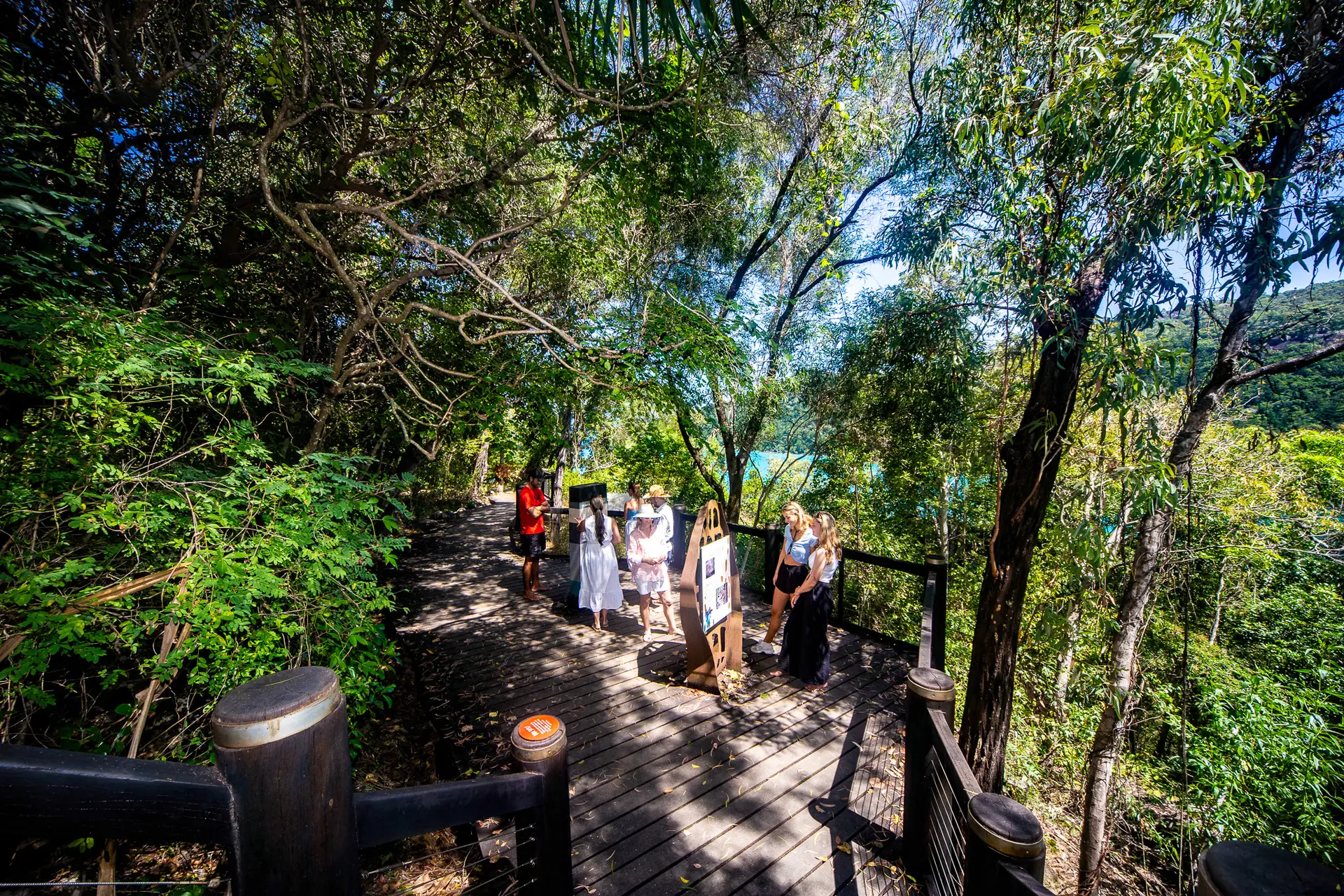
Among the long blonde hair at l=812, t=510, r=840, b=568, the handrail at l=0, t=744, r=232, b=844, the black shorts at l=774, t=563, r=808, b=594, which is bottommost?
the black shorts at l=774, t=563, r=808, b=594

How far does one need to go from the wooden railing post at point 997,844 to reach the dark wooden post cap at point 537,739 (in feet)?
4.57

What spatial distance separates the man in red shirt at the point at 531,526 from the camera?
6.38m

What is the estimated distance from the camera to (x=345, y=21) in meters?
3.87

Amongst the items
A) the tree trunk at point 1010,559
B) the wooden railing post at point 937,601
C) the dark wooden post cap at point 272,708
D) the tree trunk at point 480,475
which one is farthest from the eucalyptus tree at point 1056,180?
the tree trunk at point 480,475

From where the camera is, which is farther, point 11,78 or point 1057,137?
point 1057,137

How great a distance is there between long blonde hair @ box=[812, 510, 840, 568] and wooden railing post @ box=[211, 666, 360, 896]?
3.94 meters

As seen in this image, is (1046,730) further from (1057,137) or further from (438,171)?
(438,171)

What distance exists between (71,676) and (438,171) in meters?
4.70

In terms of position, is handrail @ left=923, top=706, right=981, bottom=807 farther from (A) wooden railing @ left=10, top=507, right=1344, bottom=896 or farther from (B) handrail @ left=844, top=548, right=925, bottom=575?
(B) handrail @ left=844, top=548, right=925, bottom=575

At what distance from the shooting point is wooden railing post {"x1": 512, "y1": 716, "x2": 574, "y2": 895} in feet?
5.45

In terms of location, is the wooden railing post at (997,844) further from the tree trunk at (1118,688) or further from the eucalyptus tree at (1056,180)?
the tree trunk at (1118,688)

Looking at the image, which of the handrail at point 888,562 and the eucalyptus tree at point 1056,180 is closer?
the eucalyptus tree at point 1056,180

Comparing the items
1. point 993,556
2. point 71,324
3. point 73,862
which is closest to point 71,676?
point 73,862

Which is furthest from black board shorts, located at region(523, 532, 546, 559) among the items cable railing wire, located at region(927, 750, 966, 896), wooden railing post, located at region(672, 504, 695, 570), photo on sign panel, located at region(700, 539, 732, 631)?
cable railing wire, located at region(927, 750, 966, 896)
